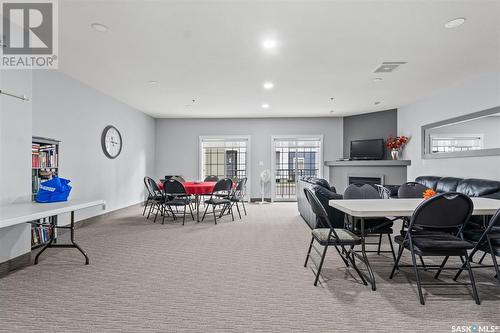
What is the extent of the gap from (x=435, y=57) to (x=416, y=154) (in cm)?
332

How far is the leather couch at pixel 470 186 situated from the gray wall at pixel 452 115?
36cm

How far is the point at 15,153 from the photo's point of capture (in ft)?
9.89

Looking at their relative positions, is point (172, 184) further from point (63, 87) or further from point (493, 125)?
point (493, 125)

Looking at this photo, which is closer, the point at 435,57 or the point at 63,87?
the point at 435,57

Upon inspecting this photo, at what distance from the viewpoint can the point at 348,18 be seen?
2910 millimetres

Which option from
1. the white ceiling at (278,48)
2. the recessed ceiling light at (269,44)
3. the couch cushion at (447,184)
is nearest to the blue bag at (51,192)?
the white ceiling at (278,48)

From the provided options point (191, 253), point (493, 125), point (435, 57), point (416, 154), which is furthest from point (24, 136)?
point (416, 154)

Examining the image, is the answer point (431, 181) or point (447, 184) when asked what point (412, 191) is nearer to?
point (447, 184)

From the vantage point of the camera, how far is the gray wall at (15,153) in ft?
9.40

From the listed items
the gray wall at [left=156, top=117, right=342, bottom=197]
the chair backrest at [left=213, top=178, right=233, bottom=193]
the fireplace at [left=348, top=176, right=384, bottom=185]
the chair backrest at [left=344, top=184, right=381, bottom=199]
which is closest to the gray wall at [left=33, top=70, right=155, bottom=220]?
the gray wall at [left=156, top=117, right=342, bottom=197]

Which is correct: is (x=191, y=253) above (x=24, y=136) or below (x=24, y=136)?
below

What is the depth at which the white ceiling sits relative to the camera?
2760 mm

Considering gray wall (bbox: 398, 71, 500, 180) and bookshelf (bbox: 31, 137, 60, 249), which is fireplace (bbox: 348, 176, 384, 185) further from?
bookshelf (bbox: 31, 137, 60, 249)

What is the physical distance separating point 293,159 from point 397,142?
3.04 metres
